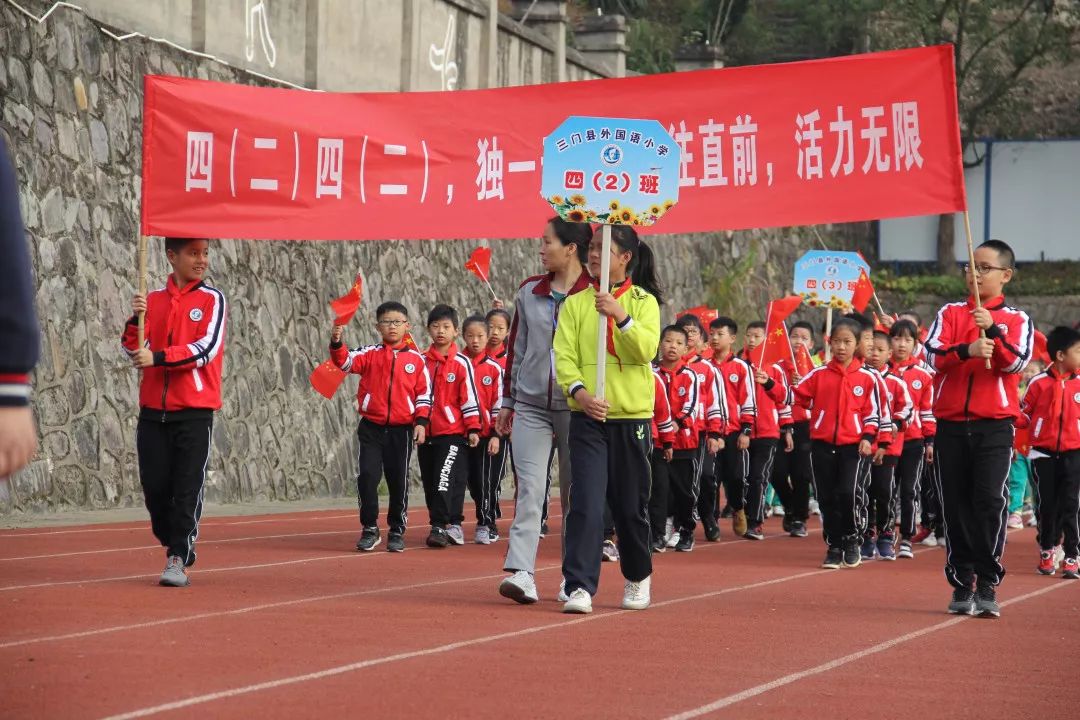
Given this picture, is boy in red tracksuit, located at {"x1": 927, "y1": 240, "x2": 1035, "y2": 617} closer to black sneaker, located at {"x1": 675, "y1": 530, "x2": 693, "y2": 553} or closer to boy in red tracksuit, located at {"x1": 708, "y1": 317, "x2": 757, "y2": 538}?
black sneaker, located at {"x1": 675, "y1": 530, "x2": 693, "y2": 553}

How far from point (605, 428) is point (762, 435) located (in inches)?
311

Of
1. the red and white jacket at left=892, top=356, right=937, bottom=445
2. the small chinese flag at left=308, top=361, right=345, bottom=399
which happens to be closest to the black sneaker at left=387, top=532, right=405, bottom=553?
the small chinese flag at left=308, top=361, right=345, bottom=399

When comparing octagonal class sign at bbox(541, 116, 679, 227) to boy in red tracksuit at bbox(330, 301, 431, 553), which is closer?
octagonal class sign at bbox(541, 116, 679, 227)

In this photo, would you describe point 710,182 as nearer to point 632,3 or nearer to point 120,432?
point 120,432

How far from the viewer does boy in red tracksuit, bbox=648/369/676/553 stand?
14.2 meters

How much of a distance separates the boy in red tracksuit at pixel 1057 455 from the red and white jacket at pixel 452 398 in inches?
174

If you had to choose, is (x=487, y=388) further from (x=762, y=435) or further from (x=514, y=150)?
(x=514, y=150)

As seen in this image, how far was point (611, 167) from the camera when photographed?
31.3 feet

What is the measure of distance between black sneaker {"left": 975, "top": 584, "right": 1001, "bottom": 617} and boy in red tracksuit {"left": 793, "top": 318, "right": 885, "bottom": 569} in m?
3.39

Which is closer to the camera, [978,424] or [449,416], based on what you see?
[978,424]

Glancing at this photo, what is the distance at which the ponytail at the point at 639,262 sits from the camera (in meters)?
9.52

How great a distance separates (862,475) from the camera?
13.6 metres

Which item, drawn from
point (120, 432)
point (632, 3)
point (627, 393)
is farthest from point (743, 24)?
point (627, 393)

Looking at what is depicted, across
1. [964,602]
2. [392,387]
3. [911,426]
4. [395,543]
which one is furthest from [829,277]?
[964,602]
